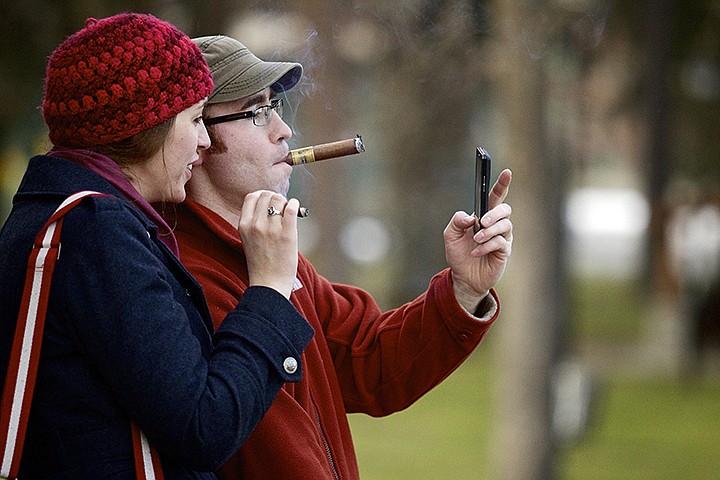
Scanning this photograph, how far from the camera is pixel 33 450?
1.67 m

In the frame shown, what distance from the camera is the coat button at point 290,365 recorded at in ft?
5.81

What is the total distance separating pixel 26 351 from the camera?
5.29 feet

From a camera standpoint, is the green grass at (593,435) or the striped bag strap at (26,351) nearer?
the striped bag strap at (26,351)

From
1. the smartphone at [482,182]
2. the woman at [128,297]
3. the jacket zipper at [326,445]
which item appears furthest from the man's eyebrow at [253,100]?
the jacket zipper at [326,445]

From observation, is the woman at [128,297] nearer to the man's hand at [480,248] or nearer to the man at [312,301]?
the man at [312,301]

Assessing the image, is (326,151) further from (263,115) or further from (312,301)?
(312,301)

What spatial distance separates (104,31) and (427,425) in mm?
8666

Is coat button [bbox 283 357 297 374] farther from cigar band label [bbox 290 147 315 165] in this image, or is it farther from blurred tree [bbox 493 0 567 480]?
blurred tree [bbox 493 0 567 480]

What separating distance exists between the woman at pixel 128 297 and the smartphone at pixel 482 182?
1.82 feet

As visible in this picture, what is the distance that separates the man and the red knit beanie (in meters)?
0.43

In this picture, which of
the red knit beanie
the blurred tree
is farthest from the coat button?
the blurred tree

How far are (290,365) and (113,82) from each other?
1.79 feet

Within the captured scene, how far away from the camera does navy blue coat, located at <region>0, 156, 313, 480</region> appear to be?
5.29ft

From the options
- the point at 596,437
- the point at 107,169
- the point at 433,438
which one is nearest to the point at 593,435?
the point at 596,437
